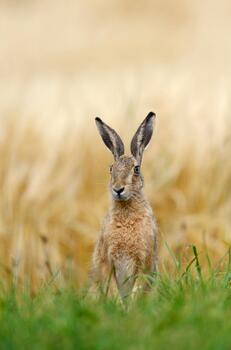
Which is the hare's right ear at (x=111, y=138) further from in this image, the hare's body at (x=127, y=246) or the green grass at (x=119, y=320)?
the green grass at (x=119, y=320)

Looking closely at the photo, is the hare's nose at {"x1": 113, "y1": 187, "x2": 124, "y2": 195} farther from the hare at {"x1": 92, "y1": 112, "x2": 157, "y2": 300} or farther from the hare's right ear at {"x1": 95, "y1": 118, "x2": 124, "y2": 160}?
the hare's right ear at {"x1": 95, "y1": 118, "x2": 124, "y2": 160}

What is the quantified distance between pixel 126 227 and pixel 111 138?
0.41m

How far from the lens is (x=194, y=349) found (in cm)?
357

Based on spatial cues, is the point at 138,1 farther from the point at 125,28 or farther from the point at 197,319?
the point at 197,319

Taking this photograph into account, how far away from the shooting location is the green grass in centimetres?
366

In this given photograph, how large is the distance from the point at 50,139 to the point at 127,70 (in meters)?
2.03

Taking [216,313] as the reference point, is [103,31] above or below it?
above

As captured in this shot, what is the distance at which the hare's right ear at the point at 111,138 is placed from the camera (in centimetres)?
511

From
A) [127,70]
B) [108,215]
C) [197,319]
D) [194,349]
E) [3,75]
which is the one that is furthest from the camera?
[3,75]

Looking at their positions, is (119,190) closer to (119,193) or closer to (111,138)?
(119,193)

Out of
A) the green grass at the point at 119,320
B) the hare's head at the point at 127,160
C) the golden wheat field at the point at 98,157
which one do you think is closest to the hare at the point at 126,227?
the hare's head at the point at 127,160

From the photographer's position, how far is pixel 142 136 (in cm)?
511

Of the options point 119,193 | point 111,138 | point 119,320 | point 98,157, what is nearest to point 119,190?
point 119,193

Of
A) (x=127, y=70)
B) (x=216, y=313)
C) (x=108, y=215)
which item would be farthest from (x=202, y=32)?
(x=216, y=313)
